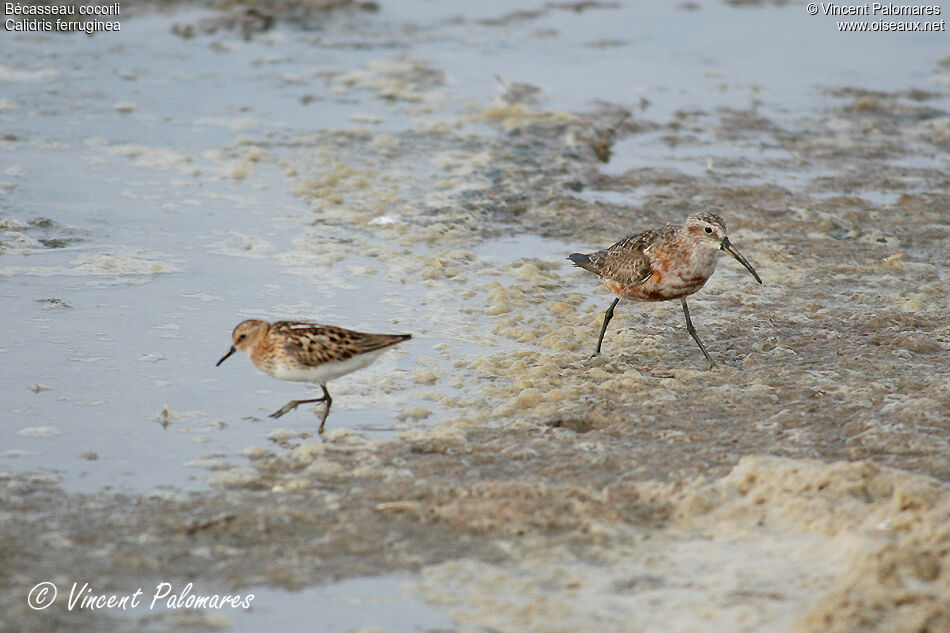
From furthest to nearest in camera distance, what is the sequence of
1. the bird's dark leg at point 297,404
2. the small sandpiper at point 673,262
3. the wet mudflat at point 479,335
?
the small sandpiper at point 673,262 → the bird's dark leg at point 297,404 → the wet mudflat at point 479,335

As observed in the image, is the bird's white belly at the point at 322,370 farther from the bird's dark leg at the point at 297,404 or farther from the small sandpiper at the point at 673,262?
Answer: the small sandpiper at the point at 673,262

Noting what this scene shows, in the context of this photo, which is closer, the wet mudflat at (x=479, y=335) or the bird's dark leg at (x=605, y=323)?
the wet mudflat at (x=479, y=335)

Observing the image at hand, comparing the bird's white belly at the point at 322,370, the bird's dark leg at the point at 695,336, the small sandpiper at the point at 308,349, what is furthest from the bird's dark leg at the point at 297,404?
the bird's dark leg at the point at 695,336

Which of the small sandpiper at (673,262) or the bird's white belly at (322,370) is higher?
the small sandpiper at (673,262)

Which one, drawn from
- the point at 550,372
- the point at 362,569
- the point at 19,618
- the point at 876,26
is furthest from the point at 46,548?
the point at 876,26

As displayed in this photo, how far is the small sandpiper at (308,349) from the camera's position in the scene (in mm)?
6793

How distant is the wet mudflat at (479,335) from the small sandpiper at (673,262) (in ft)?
1.44

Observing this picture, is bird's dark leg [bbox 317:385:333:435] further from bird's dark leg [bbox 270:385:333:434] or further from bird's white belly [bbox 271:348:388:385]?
bird's white belly [bbox 271:348:388:385]

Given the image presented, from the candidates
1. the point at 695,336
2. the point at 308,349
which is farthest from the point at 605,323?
A: the point at 308,349

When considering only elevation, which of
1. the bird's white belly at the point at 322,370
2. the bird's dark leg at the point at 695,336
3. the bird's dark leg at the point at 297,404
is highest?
the bird's white belly at the point at 322,370

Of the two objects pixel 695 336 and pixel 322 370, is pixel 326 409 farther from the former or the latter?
pixel 695 336

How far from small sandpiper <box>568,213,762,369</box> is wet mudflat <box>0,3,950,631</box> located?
1.44 feet

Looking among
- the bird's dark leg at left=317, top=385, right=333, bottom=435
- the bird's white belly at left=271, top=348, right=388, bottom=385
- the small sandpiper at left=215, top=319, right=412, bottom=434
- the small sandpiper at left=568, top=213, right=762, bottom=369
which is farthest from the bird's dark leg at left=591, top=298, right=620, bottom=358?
the bird's dark leg at left=317, top=385, right=333, bottom=435

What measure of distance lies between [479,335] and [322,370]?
5.96 ft
